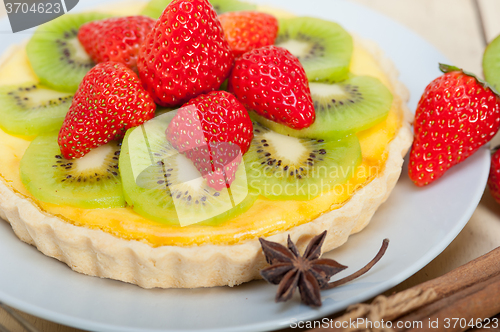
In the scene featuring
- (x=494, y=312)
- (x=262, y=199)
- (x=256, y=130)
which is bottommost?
(x=494, y=312)

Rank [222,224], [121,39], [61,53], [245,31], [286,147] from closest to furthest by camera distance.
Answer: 1. [222,224]
2. [286,147]
3. [121,39]
4. [245,31]
5. [61,53]

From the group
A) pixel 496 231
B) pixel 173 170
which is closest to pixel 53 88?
pixel 173 170

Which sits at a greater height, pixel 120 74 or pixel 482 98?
pixel 120 74

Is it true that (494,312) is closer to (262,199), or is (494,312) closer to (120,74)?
(262,199)

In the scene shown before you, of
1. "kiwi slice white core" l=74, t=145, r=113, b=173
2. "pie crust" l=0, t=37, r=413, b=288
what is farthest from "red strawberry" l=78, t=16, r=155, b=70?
"pie crust" l=0, t=37, r=413, b=288

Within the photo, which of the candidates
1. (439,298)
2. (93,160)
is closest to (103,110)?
(93,160)

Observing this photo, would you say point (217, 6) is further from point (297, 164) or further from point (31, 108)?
point (297, 164)
